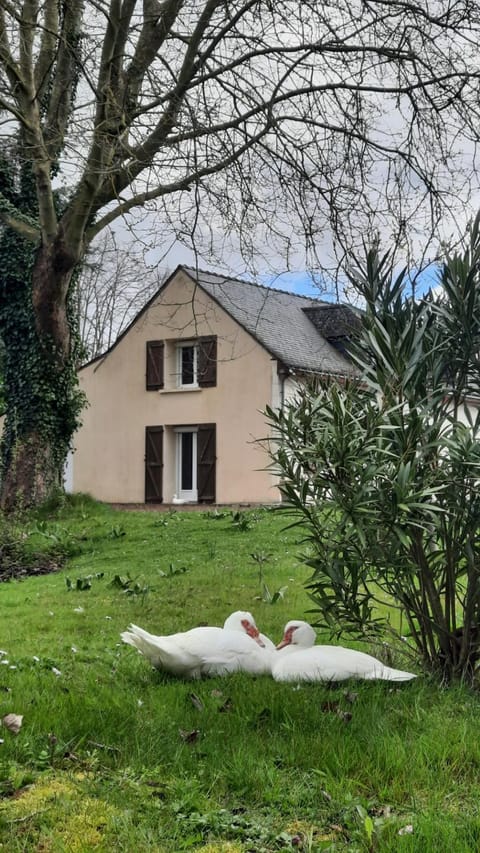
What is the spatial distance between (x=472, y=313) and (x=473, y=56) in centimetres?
545

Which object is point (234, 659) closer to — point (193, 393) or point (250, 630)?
point (250, 630)

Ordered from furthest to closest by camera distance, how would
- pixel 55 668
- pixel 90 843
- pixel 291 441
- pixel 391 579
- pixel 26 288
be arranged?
pixel 26 288, pixel 55 668, pixel 391 579, pixel 291 441, pixel 90 843

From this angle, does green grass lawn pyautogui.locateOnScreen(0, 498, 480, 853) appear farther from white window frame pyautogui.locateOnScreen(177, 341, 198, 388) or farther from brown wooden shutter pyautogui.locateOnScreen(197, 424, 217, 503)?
white window frame pyautogui.locateOnScreen(177, 341, 198, 388)

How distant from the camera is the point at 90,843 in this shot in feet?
9.90

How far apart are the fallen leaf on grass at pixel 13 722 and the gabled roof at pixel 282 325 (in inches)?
788

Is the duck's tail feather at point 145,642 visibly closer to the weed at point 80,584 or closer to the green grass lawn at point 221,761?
the green grass lawn at point 221,761

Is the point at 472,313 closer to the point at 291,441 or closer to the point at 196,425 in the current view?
the point at 291,441

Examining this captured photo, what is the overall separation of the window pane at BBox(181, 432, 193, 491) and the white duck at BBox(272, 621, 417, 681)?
21754 millimetres

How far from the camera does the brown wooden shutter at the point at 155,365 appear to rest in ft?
88.6

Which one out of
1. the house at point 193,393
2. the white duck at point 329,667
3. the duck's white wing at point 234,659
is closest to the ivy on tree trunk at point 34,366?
the house at point 193,393

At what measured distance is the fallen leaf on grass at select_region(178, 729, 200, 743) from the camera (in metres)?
4.08

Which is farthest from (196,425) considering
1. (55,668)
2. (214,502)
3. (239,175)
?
(55,668)

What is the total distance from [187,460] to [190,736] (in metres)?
22.9

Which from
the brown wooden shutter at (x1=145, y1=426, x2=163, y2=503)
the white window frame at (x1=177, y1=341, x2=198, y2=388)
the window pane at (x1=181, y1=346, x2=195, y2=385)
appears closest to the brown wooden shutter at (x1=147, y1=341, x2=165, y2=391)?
the white window frame at (x1=177, y1=341, x2=198, y2=388)
